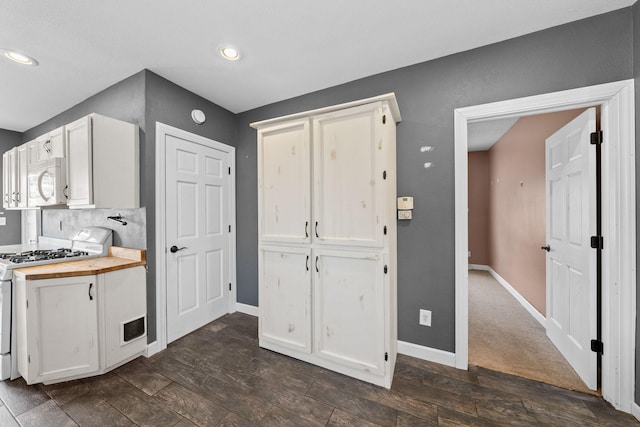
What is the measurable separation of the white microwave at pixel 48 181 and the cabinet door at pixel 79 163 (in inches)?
2.5

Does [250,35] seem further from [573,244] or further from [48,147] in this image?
[573,244]

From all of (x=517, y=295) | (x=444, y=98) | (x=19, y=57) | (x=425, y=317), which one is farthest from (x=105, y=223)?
(x=517, y=295)

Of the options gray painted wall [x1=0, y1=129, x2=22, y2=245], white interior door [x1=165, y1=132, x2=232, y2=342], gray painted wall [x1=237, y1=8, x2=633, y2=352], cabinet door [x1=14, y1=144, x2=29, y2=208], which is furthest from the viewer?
gray painted wall [x1=0, y1=129, x2=22, y2=245]

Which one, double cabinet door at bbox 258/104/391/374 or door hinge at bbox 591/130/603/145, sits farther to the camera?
double cabinet door at bbox 258/104/391/374

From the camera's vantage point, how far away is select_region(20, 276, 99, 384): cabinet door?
1721 mm

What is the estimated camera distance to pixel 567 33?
1.68 metres

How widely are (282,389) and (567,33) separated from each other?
325 cm

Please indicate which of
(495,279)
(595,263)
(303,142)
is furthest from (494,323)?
(303,142)

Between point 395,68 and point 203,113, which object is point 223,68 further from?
point 395,68

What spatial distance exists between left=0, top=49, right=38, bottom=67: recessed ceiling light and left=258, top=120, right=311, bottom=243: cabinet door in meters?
1.97

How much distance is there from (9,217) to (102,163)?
3515 mm

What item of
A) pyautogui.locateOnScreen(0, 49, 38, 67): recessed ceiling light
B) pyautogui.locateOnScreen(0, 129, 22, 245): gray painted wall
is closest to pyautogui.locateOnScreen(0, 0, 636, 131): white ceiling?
pyautogui.locateOnScreen(0, 49, 38, 67): recessed ceiling light

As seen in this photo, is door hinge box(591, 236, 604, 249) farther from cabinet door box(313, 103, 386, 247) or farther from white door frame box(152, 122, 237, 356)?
white door frame box(152, 122, 237, 356)

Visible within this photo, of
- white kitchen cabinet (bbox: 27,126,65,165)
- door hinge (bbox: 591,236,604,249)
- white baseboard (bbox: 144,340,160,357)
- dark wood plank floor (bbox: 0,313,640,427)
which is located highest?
white kitchen cabinet (bbox: 27,126,65,165)
